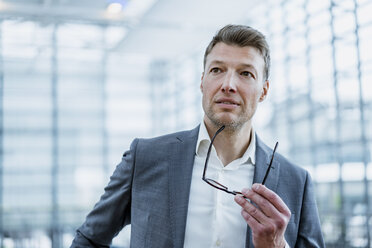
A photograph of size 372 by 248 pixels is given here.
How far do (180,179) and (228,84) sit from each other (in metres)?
0.41

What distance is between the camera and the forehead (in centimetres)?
186

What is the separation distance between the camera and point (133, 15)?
16969mm

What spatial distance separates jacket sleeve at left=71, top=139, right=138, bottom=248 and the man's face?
14.8 inches

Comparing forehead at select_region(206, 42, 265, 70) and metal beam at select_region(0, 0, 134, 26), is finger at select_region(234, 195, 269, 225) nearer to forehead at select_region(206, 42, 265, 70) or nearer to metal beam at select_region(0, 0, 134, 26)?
forehead at select_region(206, 42, 265, 70)

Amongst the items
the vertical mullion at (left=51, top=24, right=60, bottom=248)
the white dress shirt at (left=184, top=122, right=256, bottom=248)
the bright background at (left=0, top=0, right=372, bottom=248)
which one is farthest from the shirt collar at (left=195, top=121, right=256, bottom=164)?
the vertical mullion at (left=51, top=24, right=60, bottom=248)

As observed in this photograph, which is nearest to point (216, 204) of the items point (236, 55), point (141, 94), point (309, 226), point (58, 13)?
point (309, 226)

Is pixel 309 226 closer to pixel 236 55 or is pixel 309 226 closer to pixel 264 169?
pixel 264 169

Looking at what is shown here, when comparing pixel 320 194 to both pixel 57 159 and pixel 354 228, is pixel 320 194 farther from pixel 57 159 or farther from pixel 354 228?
pixel 57 159

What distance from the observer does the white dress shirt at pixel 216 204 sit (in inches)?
70.8

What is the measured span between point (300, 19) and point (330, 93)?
98.1 inches

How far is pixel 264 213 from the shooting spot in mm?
1446

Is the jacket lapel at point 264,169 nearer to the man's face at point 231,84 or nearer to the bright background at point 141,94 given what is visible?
the man's face at point 231,84

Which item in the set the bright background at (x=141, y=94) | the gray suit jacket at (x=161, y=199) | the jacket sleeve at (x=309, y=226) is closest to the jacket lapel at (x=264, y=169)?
the gray suit jacket at (x=161, y=199)

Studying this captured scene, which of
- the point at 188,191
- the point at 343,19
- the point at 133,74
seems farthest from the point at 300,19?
the point at 188,191
